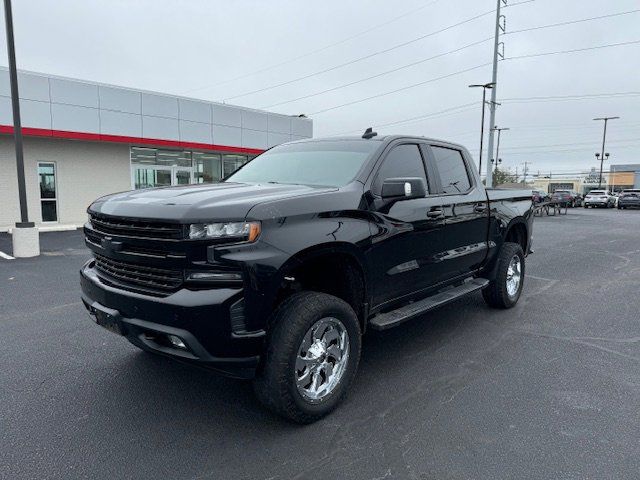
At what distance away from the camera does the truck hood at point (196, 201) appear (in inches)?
114

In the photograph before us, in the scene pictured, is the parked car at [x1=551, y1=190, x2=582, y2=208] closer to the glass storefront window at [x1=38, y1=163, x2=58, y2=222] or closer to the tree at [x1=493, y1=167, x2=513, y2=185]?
the tree at [x1=493, y1=167, x2=513, y2=185]

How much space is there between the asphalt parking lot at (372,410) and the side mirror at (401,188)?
5.01 feet

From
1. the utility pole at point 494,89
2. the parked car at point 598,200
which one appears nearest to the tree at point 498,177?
the parked car at point 598,200

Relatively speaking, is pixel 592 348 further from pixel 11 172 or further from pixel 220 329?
pixel 11 172

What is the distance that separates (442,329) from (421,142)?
2061 millimetres

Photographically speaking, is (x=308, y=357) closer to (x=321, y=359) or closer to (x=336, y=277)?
(x=321, y=359)

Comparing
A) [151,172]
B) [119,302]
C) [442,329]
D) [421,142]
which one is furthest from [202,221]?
[151,172]

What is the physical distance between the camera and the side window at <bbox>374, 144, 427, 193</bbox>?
13.3ft

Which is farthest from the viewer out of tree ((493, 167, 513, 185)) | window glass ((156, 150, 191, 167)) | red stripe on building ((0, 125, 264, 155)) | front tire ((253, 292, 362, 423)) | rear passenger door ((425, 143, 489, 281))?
tree ((493, 167, 513, 185))

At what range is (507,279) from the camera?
19.7 ft

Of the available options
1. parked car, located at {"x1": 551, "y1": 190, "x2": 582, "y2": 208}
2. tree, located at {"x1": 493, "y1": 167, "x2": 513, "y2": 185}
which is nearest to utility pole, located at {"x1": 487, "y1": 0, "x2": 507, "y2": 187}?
parked car, located at {"x1": 551, "y1": 190, "x2": 582, "y2": 208}

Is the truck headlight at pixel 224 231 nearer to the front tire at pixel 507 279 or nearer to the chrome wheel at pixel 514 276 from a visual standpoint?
the front tire at pixel 507 279

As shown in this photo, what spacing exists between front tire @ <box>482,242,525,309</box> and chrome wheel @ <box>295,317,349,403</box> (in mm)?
3096

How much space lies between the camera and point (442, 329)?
530 cm
